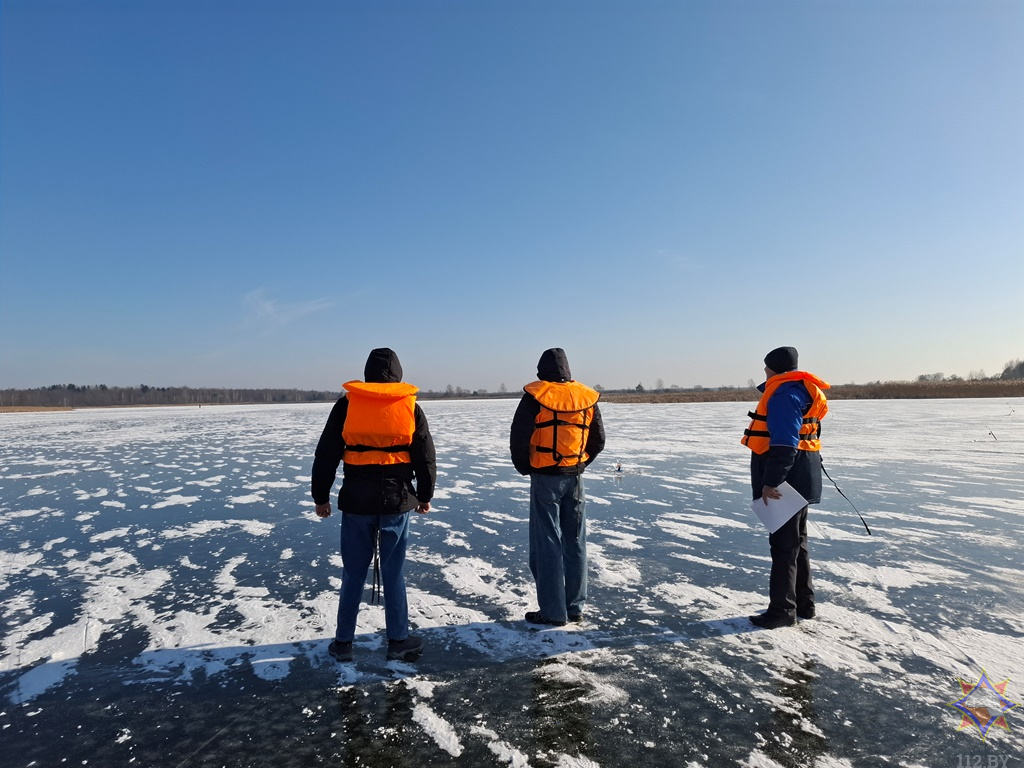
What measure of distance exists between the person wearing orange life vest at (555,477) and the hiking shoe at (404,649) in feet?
2.74

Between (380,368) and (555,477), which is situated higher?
(380,368)

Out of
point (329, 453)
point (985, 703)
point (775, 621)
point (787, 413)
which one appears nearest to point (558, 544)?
point (775, 621)

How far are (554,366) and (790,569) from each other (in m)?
2.09

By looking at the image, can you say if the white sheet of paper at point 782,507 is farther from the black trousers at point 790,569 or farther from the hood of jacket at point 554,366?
the hood of jacket at point 554,366

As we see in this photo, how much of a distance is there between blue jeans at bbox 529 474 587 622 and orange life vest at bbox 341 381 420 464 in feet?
3.19

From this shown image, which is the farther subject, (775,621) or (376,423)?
(775,621)

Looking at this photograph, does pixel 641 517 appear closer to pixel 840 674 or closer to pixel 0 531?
pixel 840 674

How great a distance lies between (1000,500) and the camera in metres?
7.18

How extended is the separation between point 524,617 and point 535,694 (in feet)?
3.33

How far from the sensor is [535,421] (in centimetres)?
375

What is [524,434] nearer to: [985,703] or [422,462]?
[422,462]

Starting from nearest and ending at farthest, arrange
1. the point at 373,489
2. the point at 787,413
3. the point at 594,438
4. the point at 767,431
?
the point at 373,489 < the point at 787,413 < the point at 767,431 < the point at 594,438

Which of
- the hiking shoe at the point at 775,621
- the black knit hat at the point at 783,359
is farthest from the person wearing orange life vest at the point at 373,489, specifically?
the black knit hat at the point at 783,359

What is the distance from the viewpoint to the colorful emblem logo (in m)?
2.52
